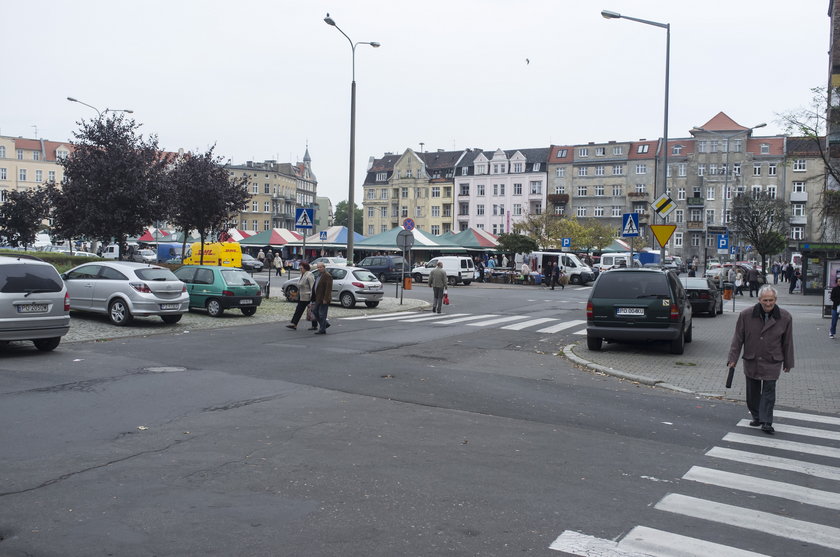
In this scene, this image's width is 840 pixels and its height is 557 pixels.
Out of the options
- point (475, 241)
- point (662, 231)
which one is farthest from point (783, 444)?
point (475, 241)

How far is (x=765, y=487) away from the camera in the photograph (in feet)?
19.6

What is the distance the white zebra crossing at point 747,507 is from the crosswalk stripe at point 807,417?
62 centimetres

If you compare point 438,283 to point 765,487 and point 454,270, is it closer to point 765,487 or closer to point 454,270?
point 765,487

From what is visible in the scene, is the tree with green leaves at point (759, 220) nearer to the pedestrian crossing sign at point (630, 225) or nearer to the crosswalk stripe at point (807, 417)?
the pedestrian crossing sign at point (630, 225)

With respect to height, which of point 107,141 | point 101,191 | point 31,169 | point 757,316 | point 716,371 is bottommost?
point 716,371

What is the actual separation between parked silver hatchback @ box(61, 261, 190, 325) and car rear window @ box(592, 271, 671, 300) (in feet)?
33.5

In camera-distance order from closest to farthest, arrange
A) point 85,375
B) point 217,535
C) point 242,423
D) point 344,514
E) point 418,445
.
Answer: point 217,535 → point 344,514 → point 418,445 → point 242,423 → point 85,375

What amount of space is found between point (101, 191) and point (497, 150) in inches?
3279

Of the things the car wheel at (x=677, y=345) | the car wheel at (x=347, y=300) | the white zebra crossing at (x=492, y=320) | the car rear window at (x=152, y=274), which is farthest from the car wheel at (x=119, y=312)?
the car wheel at (x=677, y=345)

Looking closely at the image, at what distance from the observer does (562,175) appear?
101500 mm

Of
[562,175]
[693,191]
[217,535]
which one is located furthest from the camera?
[562,175]

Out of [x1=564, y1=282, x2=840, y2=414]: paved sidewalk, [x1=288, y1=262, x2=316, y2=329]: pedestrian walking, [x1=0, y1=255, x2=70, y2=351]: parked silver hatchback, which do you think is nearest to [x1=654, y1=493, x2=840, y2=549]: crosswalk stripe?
[x1=564, y1=282, x2=840, y2=414]: paved sidewalk

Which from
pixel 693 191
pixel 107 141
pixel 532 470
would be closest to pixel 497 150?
pixel 693 191

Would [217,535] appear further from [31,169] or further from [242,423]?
[31,169]
